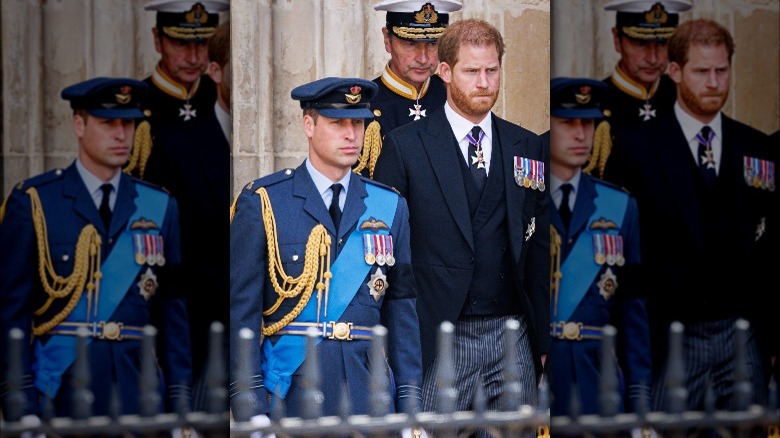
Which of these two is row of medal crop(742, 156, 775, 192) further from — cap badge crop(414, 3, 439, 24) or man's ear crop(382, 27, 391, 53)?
man's ear crop(382, 27, 391, 53)

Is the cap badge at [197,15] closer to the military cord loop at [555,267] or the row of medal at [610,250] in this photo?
the military cord loop at [555,267]

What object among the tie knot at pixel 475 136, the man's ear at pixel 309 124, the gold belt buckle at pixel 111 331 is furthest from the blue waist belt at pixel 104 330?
the tie knot at pixel 475 136

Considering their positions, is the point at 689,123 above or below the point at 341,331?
above

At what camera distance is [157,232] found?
6273mm

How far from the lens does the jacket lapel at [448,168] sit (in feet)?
21.4

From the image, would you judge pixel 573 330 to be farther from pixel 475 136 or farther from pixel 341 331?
pixel 341 331

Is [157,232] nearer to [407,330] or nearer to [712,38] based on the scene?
[407,330]

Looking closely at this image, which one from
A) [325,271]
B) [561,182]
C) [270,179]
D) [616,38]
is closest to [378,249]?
[325,271]

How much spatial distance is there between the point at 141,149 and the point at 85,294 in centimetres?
76

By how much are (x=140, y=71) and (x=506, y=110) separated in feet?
6.19

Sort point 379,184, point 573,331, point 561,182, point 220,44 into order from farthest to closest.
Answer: point 561,182 < point 573,331 < point 379,184 < point 220,44

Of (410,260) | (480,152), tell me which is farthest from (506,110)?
(410,260)

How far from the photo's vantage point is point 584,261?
656 cm

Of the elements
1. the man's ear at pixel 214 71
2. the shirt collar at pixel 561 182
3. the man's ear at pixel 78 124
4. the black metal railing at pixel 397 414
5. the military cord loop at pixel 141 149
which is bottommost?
the black metal railing at pixel 397 414
